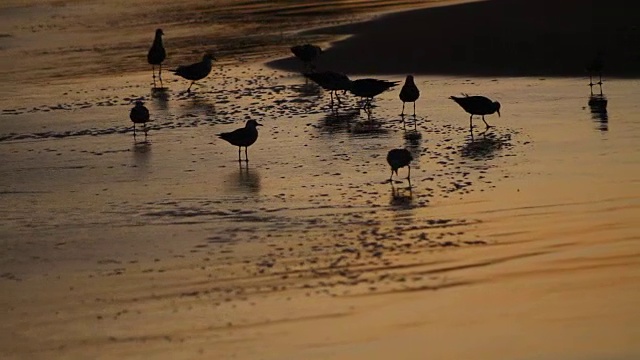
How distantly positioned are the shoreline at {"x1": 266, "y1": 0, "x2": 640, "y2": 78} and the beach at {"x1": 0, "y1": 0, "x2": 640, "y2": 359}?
0.82 ft

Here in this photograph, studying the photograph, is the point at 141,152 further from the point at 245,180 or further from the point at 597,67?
the point at 597,67

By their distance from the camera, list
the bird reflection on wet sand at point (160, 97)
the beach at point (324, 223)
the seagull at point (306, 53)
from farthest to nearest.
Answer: the seagull at point (306, 53) < the bird reflection on wet sand at point (160, 97) < the beach at point (324, 223)

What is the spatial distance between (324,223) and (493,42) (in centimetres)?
1210

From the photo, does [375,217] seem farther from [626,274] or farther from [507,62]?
[507,62]

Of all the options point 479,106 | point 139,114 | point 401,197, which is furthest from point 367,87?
point 401,197

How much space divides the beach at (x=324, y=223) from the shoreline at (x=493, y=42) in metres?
0.25

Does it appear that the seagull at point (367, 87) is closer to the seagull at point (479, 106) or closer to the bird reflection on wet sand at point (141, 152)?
the seagull at point (479, 106)

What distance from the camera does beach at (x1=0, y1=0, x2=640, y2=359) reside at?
866 centimetres

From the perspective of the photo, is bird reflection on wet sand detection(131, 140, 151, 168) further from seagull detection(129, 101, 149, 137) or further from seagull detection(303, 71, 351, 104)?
seagull detection(303, 71, 351, 104)

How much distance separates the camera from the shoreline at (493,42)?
20719mm

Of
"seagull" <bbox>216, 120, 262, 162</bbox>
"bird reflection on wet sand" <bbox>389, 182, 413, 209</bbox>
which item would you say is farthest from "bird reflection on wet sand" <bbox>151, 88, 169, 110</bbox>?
"bird reflection on wet sand" <bbox>389, 182, 413, 209</bbox>

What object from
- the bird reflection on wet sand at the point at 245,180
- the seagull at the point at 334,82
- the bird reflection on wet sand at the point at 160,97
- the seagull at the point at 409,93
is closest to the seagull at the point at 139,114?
the bird reflection on wet sand at the point at 160,97

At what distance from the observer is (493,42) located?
75.9 feet

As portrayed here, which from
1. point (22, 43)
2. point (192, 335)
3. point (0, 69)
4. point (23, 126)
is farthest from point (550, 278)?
point (22, 43)
